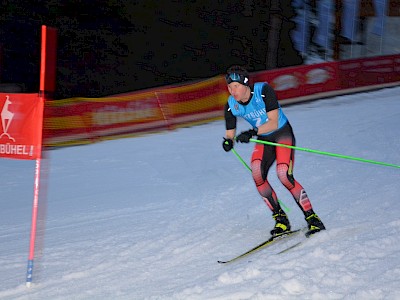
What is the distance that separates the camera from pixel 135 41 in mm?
28000

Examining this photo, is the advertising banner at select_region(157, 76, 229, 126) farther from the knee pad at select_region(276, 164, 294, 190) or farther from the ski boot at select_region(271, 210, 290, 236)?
the knee pad at select_region(276, 164, 294, 190)

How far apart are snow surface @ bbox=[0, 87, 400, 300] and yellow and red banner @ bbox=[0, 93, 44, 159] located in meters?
1.21

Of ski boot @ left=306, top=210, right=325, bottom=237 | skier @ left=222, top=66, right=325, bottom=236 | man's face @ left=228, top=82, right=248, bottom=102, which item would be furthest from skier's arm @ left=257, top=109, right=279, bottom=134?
ski boot @ left=306, top=210, right=325, bottom=237

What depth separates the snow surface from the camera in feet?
17.9

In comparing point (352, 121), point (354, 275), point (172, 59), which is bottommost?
point (354, 275)

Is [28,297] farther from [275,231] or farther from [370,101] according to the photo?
[370,101]

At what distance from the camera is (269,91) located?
6.38 meters

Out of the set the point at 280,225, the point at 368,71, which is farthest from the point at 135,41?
the point at 280,225

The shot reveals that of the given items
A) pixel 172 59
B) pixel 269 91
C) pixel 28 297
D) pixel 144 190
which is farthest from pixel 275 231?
pixel 172 59

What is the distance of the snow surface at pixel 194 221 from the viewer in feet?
17.9

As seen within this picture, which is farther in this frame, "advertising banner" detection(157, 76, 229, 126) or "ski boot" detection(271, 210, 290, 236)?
"advertising banner" detection(157, 76, 229, 126)

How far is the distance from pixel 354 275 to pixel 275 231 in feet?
5.03

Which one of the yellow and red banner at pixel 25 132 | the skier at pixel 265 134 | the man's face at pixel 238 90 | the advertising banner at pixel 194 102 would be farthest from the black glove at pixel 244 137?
the advertising banner at pixel 194 102

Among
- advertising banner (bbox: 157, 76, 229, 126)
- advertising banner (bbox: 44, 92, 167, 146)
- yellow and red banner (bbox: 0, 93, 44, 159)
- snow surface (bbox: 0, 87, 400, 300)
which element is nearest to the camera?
snow surface (bbox: 0, 87, 400, 300)
